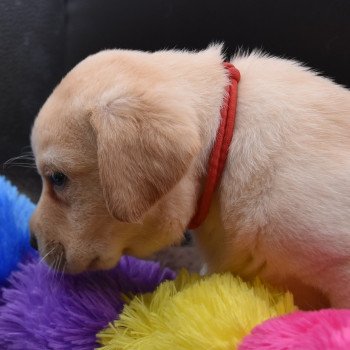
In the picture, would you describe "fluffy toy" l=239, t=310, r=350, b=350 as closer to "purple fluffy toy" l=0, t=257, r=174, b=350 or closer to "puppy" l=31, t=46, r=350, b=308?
"puppy" l=31, t=46, r=350, b=308

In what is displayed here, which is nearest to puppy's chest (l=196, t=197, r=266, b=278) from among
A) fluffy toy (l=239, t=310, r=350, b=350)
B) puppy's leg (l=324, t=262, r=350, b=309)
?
puppy's leg (l=324, t=262, r=350, b=309)

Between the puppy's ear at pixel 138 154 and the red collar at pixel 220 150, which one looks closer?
the puppy's ear at pixel 138 154

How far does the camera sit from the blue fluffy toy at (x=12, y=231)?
4.52 feet

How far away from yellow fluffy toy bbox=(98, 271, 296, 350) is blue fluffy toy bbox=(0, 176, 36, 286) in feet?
1.12

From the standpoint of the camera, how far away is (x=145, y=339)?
42.4 inches

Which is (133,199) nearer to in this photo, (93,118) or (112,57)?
(93,118)

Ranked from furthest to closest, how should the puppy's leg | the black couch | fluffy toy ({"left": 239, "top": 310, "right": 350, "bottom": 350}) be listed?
the black couch, the puppy's leg, fluffy toy ({"left": 239, "top": 310, "right": 350, "bottom": 350})

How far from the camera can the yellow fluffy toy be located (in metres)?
0.99

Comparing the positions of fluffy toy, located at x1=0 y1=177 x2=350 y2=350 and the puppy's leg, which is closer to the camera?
fluffy toy, located at x1=0 y1=177 x2=350 y2=350

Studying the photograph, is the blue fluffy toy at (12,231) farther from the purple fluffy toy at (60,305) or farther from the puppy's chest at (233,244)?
the puppy's chest at (233,244)

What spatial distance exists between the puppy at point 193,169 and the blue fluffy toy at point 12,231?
0.15m

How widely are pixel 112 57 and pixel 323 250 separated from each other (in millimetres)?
588

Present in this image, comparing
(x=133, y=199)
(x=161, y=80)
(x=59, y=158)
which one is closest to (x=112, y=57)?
(x=161, y=80)

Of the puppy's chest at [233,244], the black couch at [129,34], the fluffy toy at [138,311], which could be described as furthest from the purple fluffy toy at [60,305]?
the black couch at [129,34]
